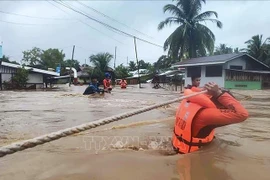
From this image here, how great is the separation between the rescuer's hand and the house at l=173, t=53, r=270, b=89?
68.1ft

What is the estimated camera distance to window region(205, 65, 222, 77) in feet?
81.2

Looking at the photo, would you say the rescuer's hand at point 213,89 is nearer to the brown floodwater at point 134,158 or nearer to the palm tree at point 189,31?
the brown floodwater at point 134,158

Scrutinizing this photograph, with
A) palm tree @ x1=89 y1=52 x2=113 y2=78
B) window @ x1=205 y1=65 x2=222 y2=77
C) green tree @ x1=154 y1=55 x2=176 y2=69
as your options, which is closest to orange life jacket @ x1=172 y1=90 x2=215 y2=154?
window @ x1=205 y1=65 x2=222 y2=77

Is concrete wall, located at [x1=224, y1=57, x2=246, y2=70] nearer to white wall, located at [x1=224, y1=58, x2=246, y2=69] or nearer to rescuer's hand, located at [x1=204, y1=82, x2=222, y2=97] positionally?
white wall, located at [x1=224, y1=58, x2=246, y2=69]

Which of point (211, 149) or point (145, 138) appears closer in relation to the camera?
point (211, 149)

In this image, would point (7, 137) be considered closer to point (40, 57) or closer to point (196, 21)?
point (196, 21)

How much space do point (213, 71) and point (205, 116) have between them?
901 inches

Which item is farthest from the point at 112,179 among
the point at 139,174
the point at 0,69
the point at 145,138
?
the point at 0,69

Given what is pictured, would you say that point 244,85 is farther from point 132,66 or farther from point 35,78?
point 132,66

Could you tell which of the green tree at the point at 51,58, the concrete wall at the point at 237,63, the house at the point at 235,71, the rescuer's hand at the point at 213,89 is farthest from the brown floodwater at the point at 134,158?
the green tree at the point at 51,58

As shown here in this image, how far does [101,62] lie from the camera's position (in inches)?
1758

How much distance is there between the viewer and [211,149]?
3.91m

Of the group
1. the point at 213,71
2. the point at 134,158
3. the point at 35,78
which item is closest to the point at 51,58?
the point at 35,78

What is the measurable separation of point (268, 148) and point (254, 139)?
0.78 m
